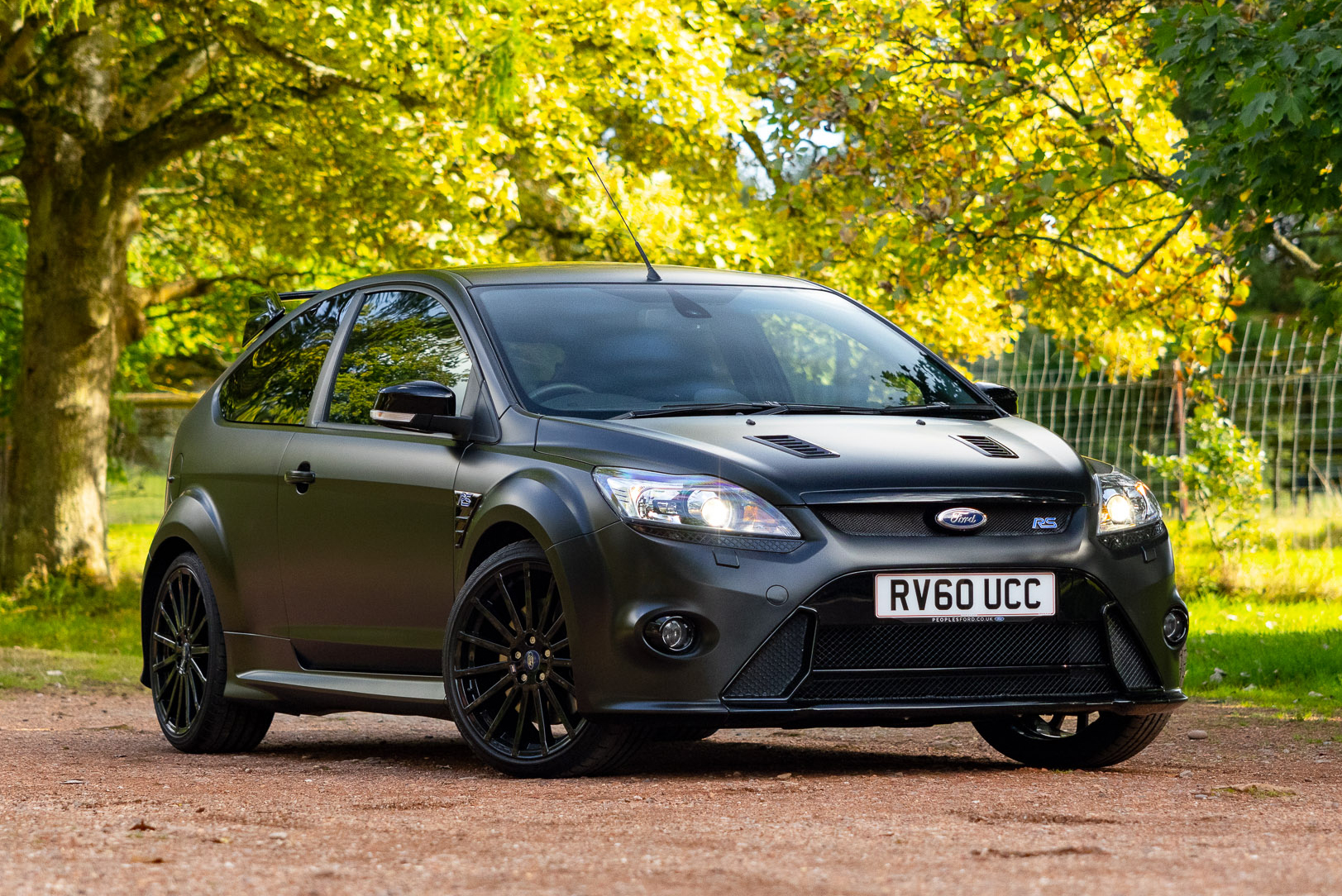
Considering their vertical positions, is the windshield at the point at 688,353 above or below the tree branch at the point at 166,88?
below

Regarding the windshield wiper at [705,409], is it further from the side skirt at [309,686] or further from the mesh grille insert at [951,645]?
the side skirt at [309,686]

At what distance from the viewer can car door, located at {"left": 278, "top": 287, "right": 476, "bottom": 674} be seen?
629 cm

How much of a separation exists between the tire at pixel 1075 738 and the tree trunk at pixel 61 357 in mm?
12146

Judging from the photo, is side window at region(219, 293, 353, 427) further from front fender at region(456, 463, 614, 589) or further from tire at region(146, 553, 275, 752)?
front fender at region(456, 463, 614, 589)

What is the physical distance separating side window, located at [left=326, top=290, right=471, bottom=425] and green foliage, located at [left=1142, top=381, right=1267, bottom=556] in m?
9.08

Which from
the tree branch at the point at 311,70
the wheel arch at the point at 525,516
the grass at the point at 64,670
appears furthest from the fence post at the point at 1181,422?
the wheel arch at the point at 525,516

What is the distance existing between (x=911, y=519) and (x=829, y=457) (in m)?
0.30

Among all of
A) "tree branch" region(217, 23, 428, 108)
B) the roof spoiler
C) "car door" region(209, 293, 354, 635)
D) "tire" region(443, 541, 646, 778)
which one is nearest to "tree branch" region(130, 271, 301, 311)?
"tree branch" region(217, 23, 428, 108)

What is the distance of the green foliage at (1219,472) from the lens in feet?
48.4

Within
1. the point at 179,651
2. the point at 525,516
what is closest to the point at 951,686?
the point at 525,516

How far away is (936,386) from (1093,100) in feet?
33.0

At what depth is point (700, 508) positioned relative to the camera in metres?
5.43

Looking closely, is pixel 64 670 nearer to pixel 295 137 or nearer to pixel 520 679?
pixel 295 137

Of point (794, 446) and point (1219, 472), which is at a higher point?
point (794, 446)
